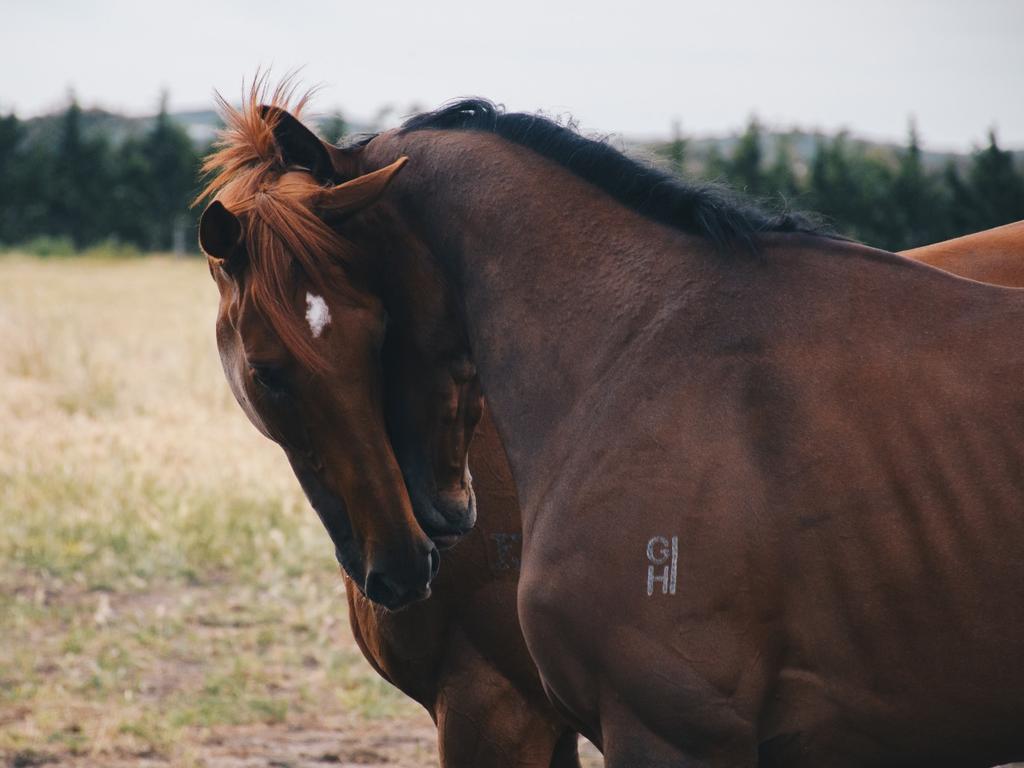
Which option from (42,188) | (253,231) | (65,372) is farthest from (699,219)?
(42,188)

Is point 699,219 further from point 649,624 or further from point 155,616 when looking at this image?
point 155,616

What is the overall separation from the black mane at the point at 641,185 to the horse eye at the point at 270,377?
71 cm

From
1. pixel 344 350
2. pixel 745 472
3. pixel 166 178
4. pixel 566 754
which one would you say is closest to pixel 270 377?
pixel 344 350

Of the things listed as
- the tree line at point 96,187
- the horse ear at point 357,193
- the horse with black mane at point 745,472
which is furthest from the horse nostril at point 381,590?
the tree line at point 96,187

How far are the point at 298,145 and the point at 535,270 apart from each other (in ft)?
2.18

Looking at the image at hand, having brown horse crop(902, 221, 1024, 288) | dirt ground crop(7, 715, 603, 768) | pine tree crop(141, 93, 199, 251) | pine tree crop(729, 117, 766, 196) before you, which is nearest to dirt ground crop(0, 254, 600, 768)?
dirt ground crop(7, 715, 603, 768)

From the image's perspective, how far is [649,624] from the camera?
6.46 ft

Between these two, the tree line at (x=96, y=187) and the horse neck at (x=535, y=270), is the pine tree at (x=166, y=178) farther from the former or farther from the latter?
the horse neck at (x=535, y=270)

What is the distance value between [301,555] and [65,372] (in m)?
5.86

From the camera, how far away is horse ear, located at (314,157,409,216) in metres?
2.30

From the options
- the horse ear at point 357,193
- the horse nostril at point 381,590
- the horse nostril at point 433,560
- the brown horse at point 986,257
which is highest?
the horse ear at point 357,193

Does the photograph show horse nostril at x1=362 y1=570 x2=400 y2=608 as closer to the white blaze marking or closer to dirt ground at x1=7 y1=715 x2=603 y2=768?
the white blaze marking

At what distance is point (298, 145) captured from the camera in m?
2.52

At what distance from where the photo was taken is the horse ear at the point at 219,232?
88.9 inches
